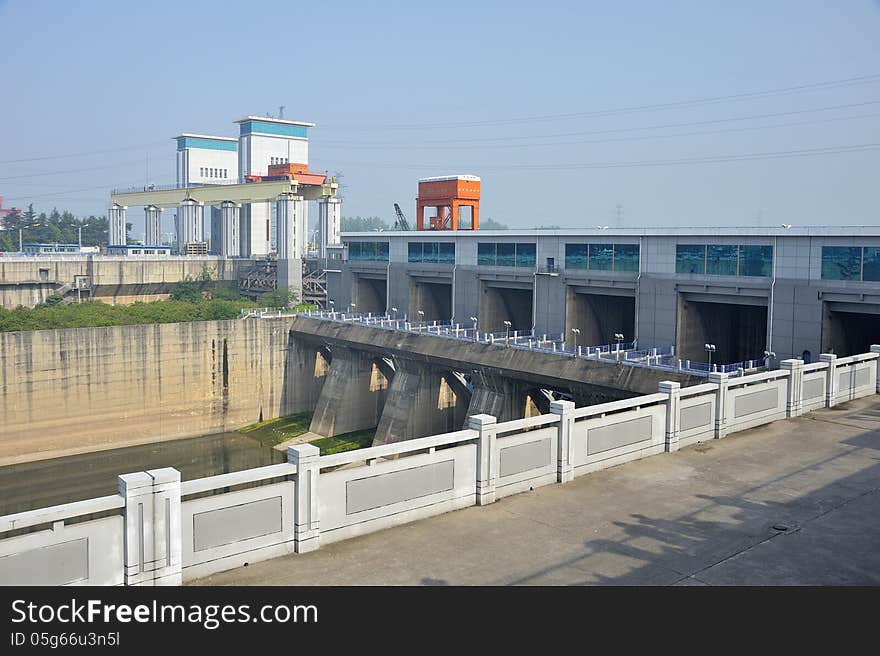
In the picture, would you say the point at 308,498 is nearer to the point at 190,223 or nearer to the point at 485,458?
the point at 485,458

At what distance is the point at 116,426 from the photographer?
182 feet

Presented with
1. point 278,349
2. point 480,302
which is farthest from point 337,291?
point 480,302

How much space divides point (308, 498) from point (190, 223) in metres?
88.5

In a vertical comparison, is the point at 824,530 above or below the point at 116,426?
above

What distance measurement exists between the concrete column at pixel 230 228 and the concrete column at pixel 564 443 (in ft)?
261

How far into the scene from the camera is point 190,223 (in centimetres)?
9694

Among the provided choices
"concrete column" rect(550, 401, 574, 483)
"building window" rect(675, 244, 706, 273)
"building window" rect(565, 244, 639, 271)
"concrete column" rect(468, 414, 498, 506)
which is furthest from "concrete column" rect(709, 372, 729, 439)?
"building window" rect(565, 244, 639, 271)

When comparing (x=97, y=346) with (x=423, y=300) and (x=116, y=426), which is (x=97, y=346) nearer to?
(x=116, y=426)

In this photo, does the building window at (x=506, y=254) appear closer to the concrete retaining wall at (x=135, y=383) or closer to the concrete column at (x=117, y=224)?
the concrete retaining wall at (x=135, y=383)

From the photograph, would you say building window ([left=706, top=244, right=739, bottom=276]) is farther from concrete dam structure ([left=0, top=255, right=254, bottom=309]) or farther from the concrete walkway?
concrete dam structure ([left=0, top=255, right=254, bottom=309])

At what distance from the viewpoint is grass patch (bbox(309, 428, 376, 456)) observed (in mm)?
54469

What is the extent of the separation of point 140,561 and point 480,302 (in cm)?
4492

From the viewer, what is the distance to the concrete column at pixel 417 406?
168ft

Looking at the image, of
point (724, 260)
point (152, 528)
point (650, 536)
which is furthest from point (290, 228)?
point (152, 528)
